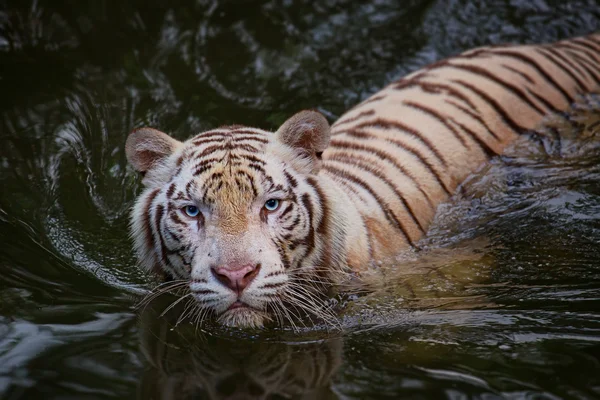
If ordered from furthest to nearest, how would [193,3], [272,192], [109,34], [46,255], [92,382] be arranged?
[193,3]
[109,34]
[46,255]
[272,192]
[92,382]

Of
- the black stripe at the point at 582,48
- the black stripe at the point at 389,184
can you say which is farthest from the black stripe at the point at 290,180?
the black stripe at the point at 582,48

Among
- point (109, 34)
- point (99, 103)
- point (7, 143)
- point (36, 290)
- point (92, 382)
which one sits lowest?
point (92, 382)

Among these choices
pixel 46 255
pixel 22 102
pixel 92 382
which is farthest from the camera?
pixel 22 102

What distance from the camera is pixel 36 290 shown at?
2768 millimetres

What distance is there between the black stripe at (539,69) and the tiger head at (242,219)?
1621mm

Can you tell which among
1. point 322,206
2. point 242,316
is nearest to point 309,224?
point 322,206

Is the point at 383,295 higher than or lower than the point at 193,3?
lower

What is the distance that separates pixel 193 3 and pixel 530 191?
2.84 metres

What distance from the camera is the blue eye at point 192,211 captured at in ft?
8.14

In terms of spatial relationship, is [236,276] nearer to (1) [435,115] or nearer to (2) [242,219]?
(2) [242,219]

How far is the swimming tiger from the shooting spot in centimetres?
235

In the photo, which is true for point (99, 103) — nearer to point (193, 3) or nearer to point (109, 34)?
point (109, 34)

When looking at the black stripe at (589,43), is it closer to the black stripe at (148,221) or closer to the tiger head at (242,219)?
the tiger head at (242,219)

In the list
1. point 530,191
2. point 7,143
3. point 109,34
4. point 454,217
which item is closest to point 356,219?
point 454,217
